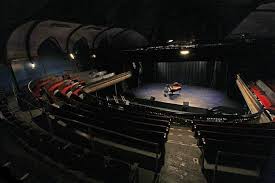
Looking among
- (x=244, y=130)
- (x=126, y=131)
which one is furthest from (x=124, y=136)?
(x=244, y=130)

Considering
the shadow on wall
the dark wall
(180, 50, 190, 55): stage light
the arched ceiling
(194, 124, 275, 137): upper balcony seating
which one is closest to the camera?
(194, 124, 275, 137): upper balcony seating

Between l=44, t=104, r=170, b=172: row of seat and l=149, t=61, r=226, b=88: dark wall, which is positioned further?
l=149, t=61, r=226, b=88: dark wall

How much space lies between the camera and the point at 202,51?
17.9 metres

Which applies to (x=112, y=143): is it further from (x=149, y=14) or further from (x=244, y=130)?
(x=149, y=14)

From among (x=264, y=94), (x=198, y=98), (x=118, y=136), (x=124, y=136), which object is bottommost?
(x=198, y=98)

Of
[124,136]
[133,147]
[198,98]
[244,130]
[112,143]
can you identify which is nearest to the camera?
[124,136]

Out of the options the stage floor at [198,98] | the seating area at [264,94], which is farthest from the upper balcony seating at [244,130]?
the stage floor at [198,98]

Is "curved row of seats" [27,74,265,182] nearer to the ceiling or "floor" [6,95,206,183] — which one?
"floor" [6,95,206,183]

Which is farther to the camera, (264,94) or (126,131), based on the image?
(264,94)

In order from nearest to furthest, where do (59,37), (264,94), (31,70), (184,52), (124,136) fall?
(124,136), (264,94), (184,52), (31,70), (59,37)

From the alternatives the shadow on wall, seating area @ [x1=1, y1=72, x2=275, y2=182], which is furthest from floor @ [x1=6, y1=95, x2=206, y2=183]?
the shadow on wall

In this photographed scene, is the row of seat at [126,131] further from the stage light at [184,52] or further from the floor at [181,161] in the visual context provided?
the stage light at [184,52]

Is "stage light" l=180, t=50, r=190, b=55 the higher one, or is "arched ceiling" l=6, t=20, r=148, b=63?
"arched ceiling" l=6, t=20, r=148, b=63

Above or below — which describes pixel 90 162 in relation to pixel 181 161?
above
